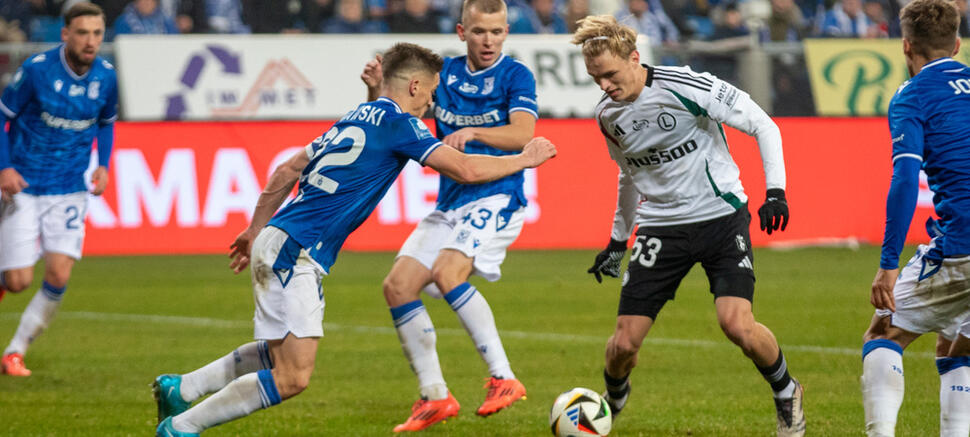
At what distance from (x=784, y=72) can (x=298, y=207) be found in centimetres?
1333

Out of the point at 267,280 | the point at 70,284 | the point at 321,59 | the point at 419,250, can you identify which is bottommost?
the point at 70,284

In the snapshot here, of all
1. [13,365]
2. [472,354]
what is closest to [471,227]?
[472,354]

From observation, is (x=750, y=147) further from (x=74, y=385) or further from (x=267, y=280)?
(x=267, y=280)

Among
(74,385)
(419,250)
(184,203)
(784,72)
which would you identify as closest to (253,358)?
(419,250)

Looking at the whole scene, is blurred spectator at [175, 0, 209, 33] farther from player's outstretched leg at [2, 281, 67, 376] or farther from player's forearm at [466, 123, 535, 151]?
player's forearm at [466, 123, 535, 151]

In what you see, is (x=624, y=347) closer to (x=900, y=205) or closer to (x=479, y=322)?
(x=479, y=322)

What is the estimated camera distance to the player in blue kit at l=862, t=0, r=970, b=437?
4995 mm

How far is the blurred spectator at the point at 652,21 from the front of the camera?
19016mm

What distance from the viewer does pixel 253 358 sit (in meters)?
5.84

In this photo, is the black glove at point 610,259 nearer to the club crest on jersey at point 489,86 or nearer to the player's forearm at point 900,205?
the club crest on jersey at point 489,86

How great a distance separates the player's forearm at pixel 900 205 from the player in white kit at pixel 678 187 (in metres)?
1.01

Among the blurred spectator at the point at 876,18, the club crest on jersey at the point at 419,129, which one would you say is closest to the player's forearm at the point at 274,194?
the club crest on jersey at the point at 419,129

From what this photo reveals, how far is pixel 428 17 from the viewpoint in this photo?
17938 millimetres

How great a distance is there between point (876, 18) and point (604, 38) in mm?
15940
